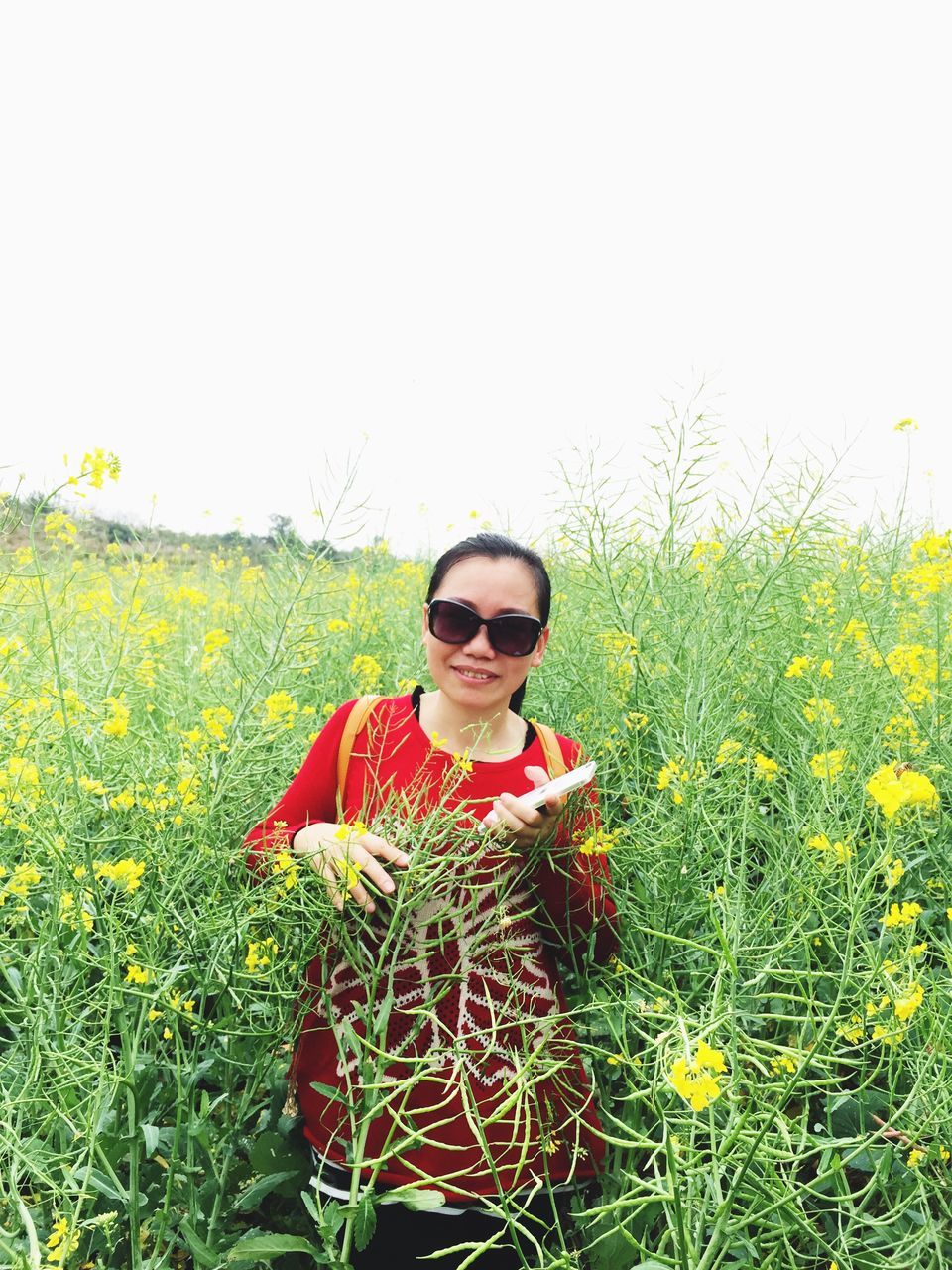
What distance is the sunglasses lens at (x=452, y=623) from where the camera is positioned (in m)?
1.51

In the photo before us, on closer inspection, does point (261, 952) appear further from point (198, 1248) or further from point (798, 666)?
point (798, 666)

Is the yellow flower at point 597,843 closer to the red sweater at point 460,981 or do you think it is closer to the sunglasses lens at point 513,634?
the red sweater at point 460,981

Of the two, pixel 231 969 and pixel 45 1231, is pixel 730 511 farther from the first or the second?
pixel 45 1231

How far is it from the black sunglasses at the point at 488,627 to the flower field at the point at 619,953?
A: 18cm

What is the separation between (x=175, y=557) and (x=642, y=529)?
3.14m

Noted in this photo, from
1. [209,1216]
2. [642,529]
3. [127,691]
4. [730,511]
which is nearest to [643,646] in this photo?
[642,529]

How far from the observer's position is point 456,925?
118 cm

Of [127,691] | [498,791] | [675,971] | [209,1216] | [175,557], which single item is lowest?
[209,1216]

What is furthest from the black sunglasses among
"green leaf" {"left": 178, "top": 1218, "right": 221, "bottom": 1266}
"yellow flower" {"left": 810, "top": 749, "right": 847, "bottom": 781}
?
"green leaf" {"left": 178, "top": 1218, "right": 221, "bottom": 1266}

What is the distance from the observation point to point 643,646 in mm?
2037

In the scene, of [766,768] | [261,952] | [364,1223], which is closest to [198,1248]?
[364,1223]

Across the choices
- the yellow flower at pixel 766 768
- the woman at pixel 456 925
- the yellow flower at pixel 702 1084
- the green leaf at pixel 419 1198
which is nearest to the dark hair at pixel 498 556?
the woman at pixel 456 925

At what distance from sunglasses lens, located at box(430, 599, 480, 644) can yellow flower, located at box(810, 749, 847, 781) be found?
24.2 inches

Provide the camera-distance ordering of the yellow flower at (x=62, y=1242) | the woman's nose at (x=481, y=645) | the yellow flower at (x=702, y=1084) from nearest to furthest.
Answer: the yellow flower at (x=702, y=1084) < the yellow flower at (x=62, y=1242) < the woman's nose at (x=481, y=645)
